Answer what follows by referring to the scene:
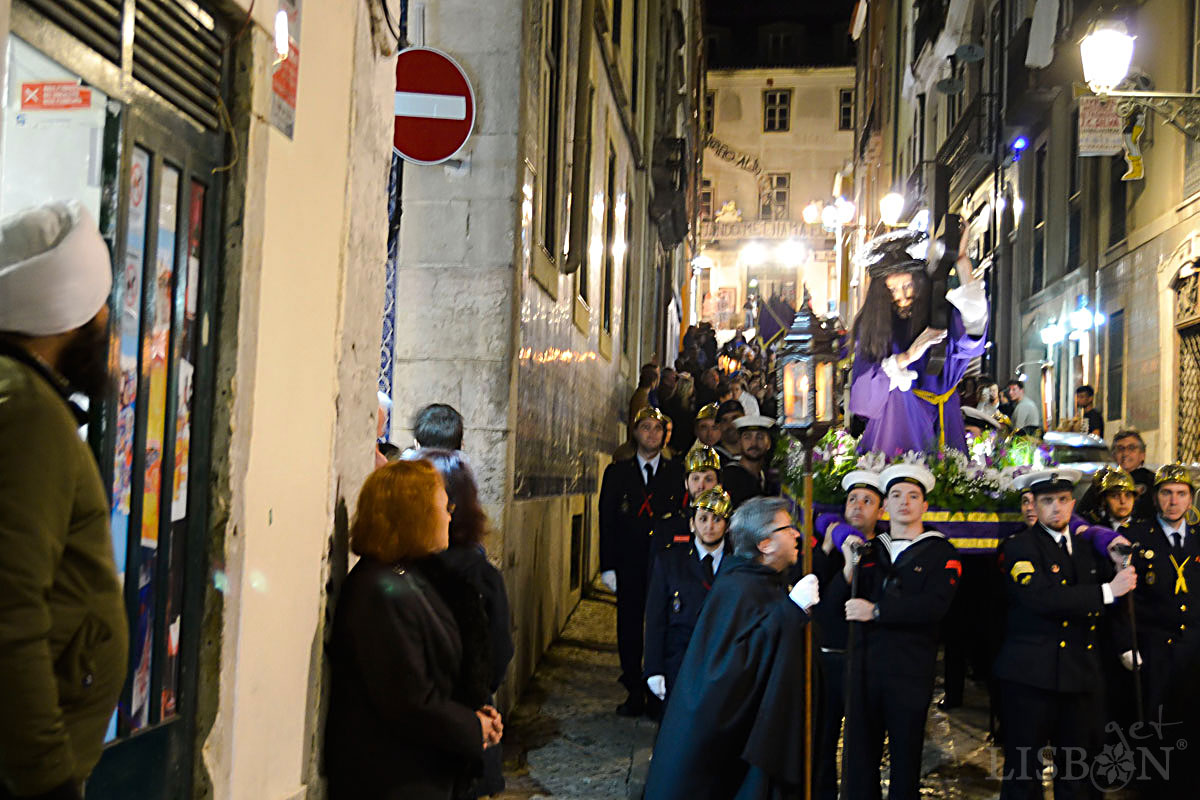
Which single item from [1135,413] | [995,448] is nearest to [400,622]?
[995,448]

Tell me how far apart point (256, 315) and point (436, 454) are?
5.27ft

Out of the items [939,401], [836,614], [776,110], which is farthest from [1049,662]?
[776,110]

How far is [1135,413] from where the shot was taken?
18.7 metres

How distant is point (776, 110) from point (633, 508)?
58.3 meters

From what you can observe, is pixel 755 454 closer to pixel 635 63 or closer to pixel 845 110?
pixel 635 63

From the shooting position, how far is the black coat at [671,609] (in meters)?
6.95

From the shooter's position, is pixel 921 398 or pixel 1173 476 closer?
pixel 1173 476

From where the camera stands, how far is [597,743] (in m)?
8.02

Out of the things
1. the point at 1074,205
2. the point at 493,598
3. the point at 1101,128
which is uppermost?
the point at 1074,205

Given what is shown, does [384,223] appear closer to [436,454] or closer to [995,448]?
[436,454]

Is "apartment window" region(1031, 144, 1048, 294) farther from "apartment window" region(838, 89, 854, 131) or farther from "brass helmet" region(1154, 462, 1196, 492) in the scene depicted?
"apartment window" region(838, 89, 854, 131)

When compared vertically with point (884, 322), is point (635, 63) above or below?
above

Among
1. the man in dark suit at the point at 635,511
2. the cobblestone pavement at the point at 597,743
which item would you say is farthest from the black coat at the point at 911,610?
the man in dark suit at the point at 635,511

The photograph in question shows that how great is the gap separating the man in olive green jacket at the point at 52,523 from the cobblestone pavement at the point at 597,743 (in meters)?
4.75
